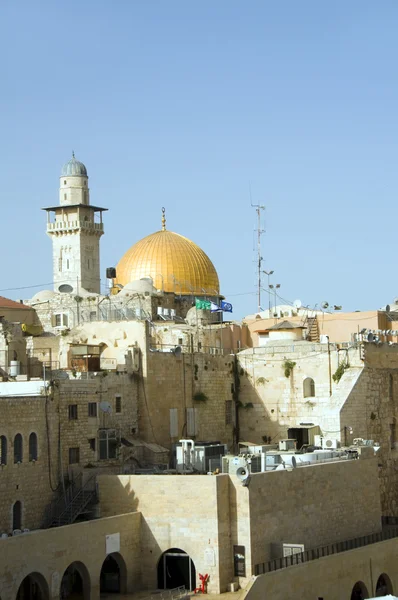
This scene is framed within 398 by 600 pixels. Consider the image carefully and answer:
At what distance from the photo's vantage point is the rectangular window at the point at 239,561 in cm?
2972

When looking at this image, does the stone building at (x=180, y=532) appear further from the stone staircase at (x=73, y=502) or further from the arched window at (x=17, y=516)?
the arched window at (x=17, y=516)

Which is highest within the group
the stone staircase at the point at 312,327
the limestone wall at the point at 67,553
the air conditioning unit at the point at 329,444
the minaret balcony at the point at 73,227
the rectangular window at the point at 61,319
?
the minaret balcony at the point at 73,227

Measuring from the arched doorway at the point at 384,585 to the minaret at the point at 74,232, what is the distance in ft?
78.5

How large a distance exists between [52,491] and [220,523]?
4.57m

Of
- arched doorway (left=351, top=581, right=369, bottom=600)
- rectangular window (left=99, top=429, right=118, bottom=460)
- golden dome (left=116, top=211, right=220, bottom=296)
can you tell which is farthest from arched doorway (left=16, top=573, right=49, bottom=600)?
golden dome (left=116, top=211, right=220, bottom=296)

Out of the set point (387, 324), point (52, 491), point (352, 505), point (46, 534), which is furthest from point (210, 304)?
point (46, 534)

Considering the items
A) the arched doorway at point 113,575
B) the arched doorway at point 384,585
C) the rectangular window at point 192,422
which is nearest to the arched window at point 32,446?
the arched doorway at point 113,575

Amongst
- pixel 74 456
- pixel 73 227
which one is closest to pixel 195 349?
pixel 74 456

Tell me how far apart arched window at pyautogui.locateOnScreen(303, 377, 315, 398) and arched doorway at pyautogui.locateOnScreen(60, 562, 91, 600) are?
12018 millimetres

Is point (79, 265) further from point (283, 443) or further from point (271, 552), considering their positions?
point (271, 552)

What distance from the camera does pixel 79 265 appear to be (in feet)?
178

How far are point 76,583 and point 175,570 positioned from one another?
2647 millimetres

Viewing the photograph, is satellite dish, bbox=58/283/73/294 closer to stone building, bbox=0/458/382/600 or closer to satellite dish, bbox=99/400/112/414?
satellite dish, bbox=99/400/112/414

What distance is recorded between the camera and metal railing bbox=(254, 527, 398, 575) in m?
30.0
